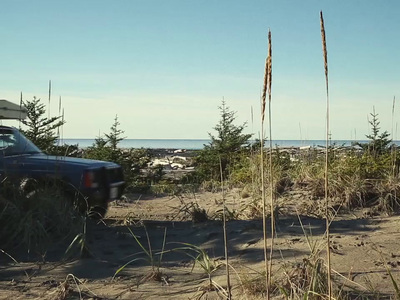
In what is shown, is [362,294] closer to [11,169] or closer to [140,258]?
[140,258]

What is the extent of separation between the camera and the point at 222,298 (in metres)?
3.28

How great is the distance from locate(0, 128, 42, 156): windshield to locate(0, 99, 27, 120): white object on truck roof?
27.9 inches

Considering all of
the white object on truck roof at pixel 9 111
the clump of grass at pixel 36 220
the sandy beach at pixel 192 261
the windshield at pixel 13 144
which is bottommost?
the sandy beach at pixel 192 261

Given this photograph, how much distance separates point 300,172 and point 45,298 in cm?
612

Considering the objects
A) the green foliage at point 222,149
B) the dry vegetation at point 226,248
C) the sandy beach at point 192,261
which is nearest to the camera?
the dry vegetation at point 226,248

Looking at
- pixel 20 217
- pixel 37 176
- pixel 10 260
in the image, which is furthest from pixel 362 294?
pixel 37 176

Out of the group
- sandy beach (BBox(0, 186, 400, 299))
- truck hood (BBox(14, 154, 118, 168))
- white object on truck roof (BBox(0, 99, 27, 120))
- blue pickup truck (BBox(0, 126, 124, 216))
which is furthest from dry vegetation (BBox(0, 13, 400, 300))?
white object on truck roof (BBox(0, 99, 27, 120))

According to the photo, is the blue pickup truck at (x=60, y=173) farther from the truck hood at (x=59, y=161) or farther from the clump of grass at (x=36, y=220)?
the clump of grass at (x=36, y=220)

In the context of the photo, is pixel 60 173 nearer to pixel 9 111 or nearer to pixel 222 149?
pixel 9 111

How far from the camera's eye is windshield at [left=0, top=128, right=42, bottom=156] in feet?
22.3

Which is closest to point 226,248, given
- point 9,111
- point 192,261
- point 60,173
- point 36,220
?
point 192,261

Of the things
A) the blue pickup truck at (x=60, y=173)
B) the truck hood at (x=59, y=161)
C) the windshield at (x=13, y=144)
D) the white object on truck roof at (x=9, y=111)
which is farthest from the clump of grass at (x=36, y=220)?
the white object on truck roof at (x=9, y=111)

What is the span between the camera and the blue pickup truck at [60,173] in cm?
617

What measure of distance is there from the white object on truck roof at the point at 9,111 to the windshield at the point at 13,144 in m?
0.71
